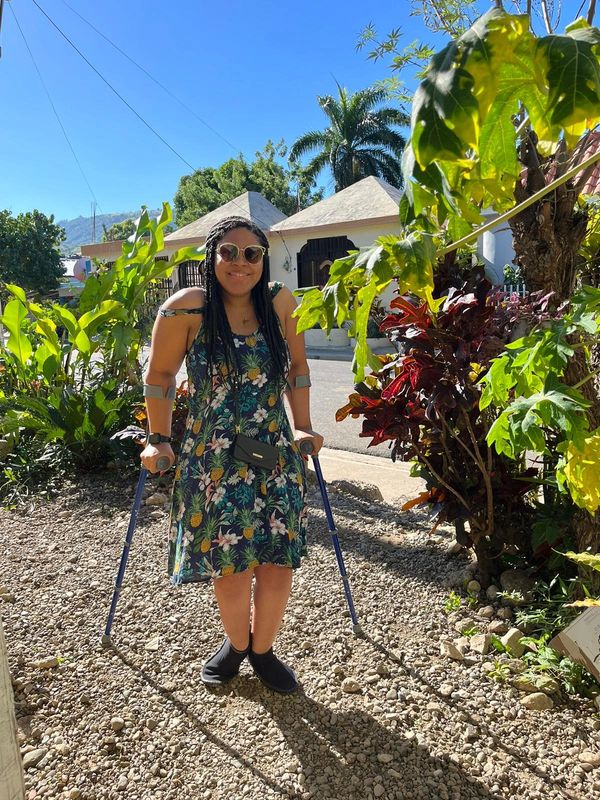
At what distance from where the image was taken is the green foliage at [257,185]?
102 feet

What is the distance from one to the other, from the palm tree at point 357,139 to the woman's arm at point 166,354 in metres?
26.8

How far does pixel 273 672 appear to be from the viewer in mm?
2207

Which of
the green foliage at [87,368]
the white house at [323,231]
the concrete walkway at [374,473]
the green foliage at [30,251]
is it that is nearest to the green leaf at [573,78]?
the concrete walkway at [374,473]

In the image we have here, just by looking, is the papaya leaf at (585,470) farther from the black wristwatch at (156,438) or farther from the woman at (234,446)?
the black wristwatch at (156,438)

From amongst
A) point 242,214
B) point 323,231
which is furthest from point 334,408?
point 242,214

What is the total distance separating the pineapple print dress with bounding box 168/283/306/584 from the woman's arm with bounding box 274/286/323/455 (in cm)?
17

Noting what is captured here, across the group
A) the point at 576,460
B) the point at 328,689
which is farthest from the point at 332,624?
the point at 576,460

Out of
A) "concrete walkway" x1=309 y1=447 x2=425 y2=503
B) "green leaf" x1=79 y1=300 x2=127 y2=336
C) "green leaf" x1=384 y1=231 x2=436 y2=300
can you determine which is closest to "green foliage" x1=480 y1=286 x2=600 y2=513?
"green leaf" x1=384 y1=231 x2=436 y2=300

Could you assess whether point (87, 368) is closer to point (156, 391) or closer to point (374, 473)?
point (374, 473)

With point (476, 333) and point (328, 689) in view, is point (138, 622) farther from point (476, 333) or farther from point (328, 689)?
point (476, 333)

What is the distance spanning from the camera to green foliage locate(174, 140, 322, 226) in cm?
3102

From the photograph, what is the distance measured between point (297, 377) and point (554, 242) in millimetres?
1083

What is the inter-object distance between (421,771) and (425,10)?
3.13 metres

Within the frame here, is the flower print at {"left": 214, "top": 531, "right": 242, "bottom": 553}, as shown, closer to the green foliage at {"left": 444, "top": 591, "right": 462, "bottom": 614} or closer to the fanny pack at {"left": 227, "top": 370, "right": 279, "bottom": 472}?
the fanny pack at {"left": 227, "top": 370, "right": 279, "bottom": 472}
